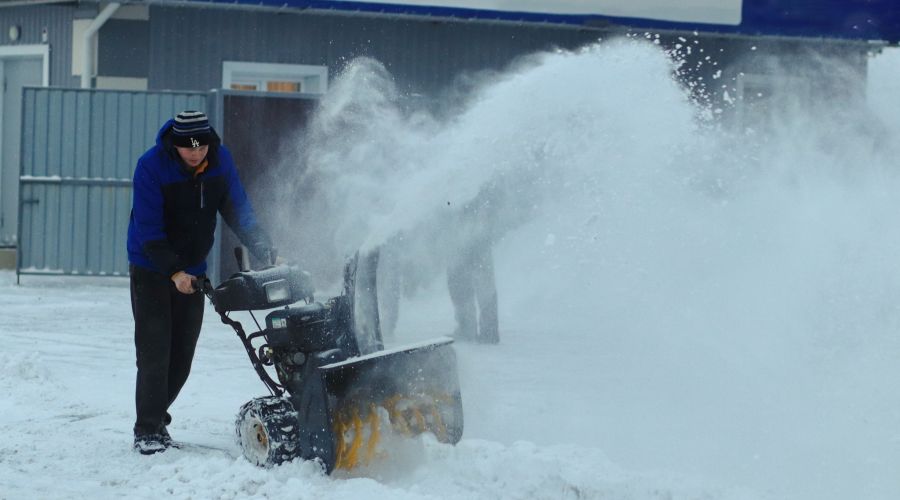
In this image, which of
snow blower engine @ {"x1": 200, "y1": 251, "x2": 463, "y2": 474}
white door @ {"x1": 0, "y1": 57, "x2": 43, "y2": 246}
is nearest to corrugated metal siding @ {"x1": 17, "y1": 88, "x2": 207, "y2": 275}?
white door @ {"x1": 0, "y1": 57, "x2": 43, "y2": 246}

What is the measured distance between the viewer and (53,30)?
601 inches

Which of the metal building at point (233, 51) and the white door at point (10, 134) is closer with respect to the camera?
the metal building at point (233, 51)

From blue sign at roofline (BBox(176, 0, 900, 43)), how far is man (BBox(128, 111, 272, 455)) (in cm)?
862

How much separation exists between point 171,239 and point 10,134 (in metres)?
11.2

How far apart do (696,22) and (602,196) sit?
264 inches

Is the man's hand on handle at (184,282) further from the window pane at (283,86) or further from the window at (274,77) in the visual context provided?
the window pane at (283,86)

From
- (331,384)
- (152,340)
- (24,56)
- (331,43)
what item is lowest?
(331,384)

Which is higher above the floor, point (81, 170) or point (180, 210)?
point (81, 170)

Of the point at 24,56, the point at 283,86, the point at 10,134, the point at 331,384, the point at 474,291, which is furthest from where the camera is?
the point at 10,134

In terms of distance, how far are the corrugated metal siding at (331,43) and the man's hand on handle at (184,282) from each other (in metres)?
9.20

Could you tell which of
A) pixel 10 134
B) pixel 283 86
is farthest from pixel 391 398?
pixel 10 134

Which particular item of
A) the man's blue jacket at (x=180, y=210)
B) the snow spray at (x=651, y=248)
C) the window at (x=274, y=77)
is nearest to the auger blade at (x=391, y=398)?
the snow spray at (x=651, y=248)

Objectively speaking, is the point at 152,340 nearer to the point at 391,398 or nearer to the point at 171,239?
the point at 171,239

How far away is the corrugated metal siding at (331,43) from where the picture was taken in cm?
1454
